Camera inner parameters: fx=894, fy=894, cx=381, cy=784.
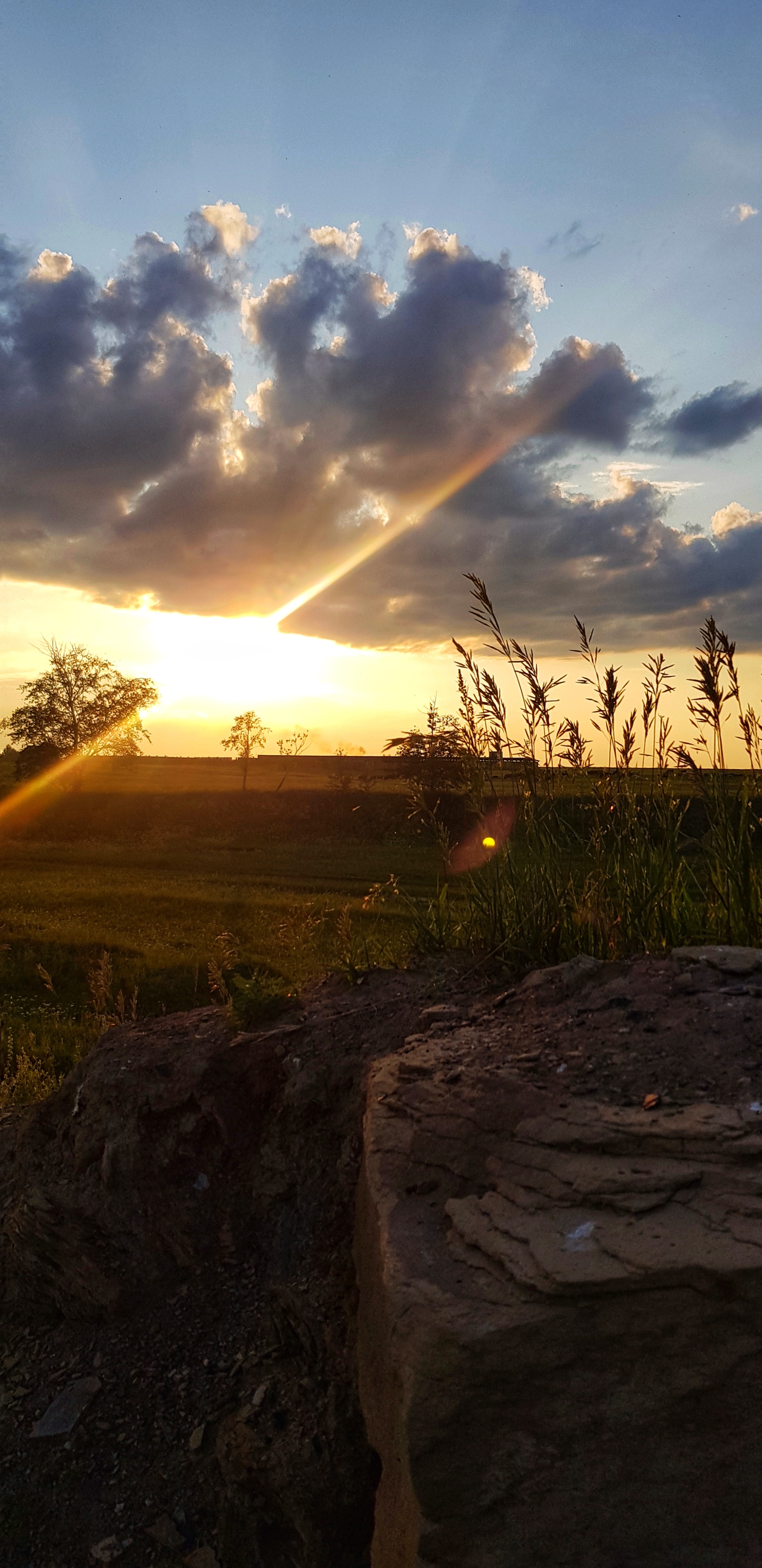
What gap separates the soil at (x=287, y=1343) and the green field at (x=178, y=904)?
1006 millimetres

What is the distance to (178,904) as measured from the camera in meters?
22.4

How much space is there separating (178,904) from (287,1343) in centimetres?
1948

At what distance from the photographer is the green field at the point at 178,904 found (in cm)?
862

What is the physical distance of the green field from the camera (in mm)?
8617

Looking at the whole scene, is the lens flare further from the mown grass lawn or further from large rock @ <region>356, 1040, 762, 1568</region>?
large rock @ <region>356, 1040, 762, 1568</region>

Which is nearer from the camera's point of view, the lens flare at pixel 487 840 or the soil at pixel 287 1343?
the soil at pixel 287 1343

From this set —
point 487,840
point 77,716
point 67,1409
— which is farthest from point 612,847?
point 77,716

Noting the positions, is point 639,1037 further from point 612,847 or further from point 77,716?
point 77,716

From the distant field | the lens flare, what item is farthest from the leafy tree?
the lens flare

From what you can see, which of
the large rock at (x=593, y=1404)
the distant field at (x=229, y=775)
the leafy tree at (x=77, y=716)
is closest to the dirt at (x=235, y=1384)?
the large rock at (x=593, y=1404)

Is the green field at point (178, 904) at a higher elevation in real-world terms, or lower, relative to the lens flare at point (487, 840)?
lower

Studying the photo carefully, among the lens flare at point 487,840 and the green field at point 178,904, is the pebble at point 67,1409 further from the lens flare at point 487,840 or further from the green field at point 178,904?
the lens flare at point 487,840

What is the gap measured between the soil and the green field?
101 cm

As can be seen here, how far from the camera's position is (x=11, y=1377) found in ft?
13.2
